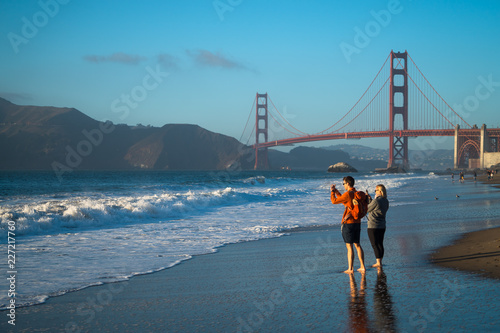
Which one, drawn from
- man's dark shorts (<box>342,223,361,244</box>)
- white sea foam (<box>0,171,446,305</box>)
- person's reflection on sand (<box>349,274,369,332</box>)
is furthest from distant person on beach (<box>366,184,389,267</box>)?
white sea foam (<box>0,171,446,305</box>)

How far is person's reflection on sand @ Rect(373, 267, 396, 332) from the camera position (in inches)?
117

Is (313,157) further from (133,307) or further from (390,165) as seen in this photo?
(133,307)

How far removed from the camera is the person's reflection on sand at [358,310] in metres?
2.99

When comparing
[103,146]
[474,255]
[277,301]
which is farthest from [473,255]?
[103,146]

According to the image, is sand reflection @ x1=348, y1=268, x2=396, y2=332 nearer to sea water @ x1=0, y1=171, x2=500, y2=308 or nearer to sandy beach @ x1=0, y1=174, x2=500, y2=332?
sandy beach @ x1=0, y1=174, x2=500, y2=332

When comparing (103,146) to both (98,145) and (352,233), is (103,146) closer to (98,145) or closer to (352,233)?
(98,145)

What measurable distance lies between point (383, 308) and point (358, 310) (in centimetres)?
19

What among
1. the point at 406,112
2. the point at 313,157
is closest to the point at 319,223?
the point at 406,112

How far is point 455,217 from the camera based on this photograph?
10172mm

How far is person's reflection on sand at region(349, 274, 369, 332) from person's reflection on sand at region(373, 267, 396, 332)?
80mm

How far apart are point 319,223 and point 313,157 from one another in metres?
136

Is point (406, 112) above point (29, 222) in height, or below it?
above

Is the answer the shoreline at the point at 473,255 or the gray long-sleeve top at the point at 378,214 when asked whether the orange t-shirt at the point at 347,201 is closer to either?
the gray long-sleeve top at the point at 378,214

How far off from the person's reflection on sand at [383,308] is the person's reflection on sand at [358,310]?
3.2 inches
